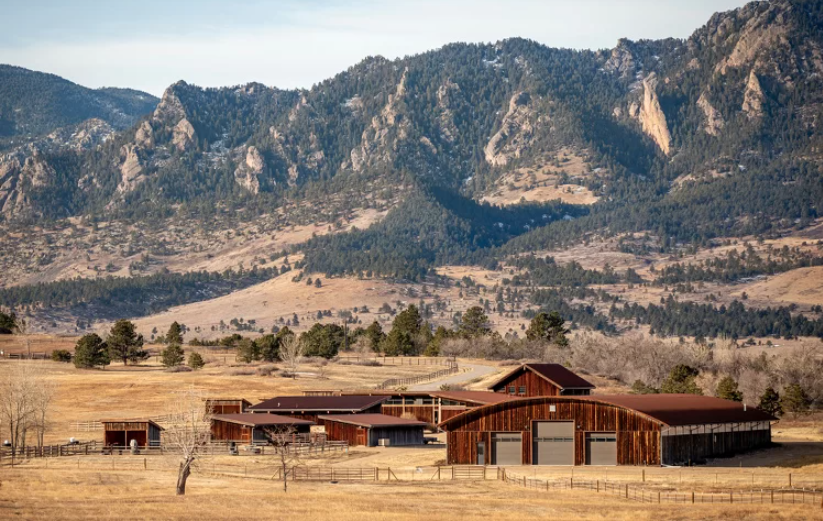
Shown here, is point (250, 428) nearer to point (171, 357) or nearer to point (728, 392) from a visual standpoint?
point (728, 392)

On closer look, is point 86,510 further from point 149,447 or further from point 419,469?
point 149,447

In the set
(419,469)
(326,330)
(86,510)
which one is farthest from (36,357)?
(86,510)

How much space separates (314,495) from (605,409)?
2579 centimetres

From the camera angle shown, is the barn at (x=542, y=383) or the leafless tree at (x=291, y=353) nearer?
the barn at (x=542, y=383)

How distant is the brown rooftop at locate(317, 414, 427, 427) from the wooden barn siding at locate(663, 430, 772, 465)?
25.6 meters

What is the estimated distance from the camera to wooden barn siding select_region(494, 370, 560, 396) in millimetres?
118188

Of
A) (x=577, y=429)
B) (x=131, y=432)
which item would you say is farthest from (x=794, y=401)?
(x=131, y=432)

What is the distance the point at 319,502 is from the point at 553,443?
26.1 metres

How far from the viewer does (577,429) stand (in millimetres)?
92500

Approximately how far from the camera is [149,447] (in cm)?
10375

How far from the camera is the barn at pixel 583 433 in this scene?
90938 millimetres

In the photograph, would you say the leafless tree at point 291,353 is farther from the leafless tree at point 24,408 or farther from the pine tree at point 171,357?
the leafless tree at point 24,408

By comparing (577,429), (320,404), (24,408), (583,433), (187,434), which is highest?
(320,404)

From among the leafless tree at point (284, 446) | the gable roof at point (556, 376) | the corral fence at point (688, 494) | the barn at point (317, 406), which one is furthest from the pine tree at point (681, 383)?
the corral fence at point (688, 494)
